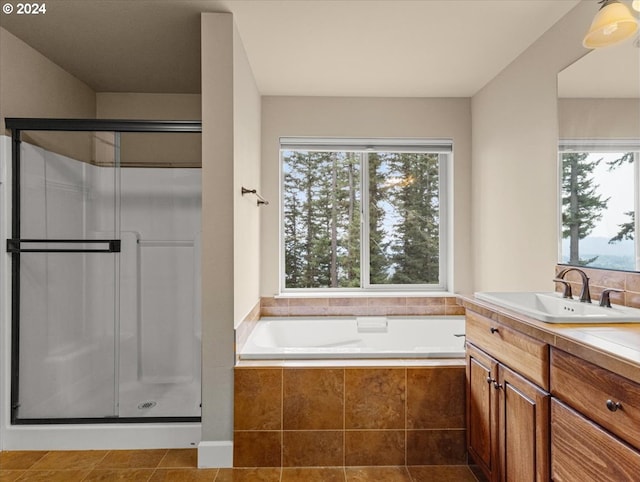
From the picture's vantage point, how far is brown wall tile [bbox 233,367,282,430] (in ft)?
7.12

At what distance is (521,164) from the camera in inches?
103

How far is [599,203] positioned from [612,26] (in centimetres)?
75

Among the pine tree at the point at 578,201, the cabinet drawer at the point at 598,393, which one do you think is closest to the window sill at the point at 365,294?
the pine tree at the point at 578,201

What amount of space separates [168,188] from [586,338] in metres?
2.21

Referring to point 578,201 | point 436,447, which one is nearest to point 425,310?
point 436,447

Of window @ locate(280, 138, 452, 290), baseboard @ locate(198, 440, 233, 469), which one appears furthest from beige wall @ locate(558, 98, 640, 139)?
baseboard @ locate(198, 440, 233, 469)

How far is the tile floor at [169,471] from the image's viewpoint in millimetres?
2068

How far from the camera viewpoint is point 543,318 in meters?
1.51

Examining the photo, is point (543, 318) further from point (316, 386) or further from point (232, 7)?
point (232, 7)

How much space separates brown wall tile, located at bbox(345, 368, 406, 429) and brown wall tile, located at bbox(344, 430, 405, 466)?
37 millimetres

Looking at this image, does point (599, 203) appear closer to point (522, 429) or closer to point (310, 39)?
point (522, 429)

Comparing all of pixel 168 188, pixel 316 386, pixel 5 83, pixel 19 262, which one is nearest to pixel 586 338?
pixel 316 386

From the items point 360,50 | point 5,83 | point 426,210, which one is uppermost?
point 360,50

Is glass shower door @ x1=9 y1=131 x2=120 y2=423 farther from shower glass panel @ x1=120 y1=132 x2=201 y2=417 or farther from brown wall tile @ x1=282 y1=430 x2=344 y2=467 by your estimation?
brown wall tile @ x1=282 y1=430 x2=344 y2=467
